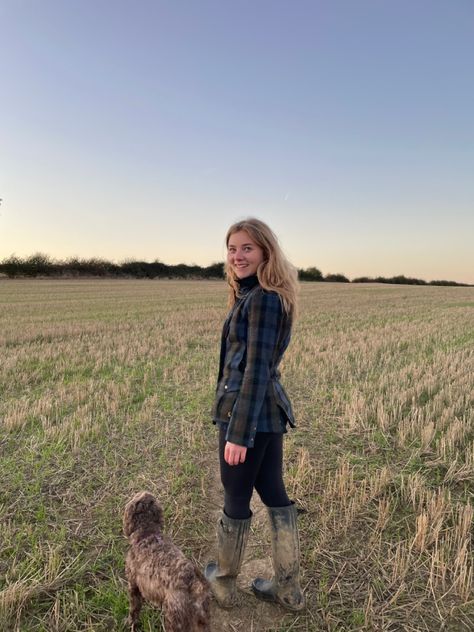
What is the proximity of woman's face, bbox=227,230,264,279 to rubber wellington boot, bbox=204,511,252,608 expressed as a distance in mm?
1549

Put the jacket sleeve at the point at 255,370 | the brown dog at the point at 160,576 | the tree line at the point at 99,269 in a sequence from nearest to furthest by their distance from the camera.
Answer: the brown dog at the point at 160,576 → the jacket sleeve at the point at 255,370 → the tree line at the point at 99,269

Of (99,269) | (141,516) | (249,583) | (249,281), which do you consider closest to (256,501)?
(249,583)

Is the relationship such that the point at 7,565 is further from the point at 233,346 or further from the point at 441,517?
the point at 441,517

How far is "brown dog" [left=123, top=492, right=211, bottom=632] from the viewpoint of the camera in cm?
191

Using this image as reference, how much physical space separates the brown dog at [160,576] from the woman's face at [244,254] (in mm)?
1489

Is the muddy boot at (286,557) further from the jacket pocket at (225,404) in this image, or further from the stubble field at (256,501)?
the jacket pocket at (225,404)

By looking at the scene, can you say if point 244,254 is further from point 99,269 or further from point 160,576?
point 99,269

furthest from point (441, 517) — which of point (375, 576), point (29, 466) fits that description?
point (29, 466)

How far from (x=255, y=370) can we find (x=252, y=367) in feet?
0.07

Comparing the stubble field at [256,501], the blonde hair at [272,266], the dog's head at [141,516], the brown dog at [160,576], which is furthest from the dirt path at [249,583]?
the blonde hair at [272,266]

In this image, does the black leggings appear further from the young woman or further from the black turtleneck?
the black turtleneck

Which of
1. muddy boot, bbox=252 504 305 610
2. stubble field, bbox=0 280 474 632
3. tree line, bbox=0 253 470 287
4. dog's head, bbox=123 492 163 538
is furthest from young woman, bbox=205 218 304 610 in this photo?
tree line, bbox=0 253 470 287

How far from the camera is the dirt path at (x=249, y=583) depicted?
2.52 meters

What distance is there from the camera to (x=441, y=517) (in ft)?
10.6
